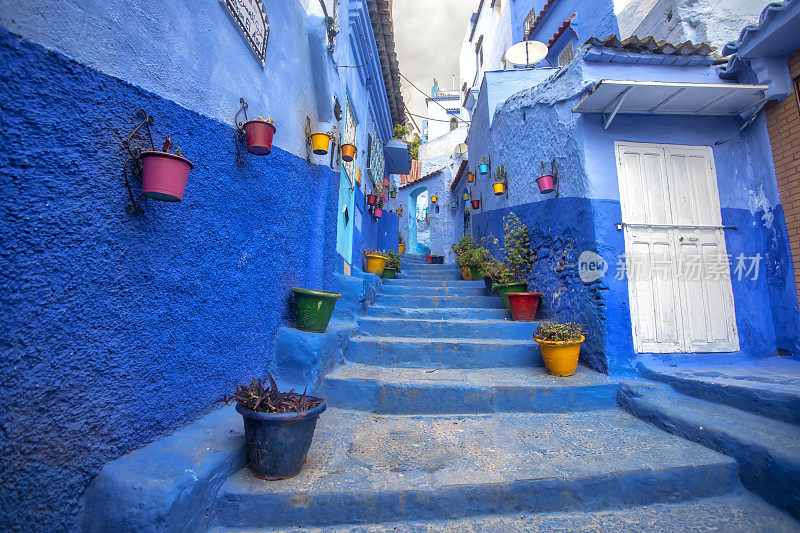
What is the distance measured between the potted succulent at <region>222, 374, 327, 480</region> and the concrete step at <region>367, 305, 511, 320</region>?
2835mm

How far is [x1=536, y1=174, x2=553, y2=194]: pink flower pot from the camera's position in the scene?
4.79m

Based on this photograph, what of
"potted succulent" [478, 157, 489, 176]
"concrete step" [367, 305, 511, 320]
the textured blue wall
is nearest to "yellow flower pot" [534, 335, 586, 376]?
"concrete step" [367, 305, 511, 320]

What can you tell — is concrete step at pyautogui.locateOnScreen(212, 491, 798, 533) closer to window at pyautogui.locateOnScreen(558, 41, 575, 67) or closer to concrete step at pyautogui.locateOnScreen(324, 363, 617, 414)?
concrete step at pyautogui.locateOnScreen(324, 363, 617, 414)

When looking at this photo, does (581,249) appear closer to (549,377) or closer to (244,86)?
(549,377)

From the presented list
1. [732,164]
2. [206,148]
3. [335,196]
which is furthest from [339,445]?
[732,164]

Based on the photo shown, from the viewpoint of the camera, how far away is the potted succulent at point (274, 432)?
2.13 m

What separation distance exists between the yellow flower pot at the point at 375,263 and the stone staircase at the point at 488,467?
326 cm

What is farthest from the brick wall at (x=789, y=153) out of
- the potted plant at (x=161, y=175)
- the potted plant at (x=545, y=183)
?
the potted plant at (x=161, y=175)

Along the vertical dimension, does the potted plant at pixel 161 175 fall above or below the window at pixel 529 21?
below

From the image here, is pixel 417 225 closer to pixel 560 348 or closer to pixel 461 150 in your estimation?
pixel 461 150

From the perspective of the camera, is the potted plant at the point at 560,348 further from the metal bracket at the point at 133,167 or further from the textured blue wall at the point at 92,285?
the metal bracket at the point at 133,167

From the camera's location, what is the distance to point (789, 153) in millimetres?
4117

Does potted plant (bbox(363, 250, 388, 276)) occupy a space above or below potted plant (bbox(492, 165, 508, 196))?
below

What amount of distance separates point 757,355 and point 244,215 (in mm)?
5774
